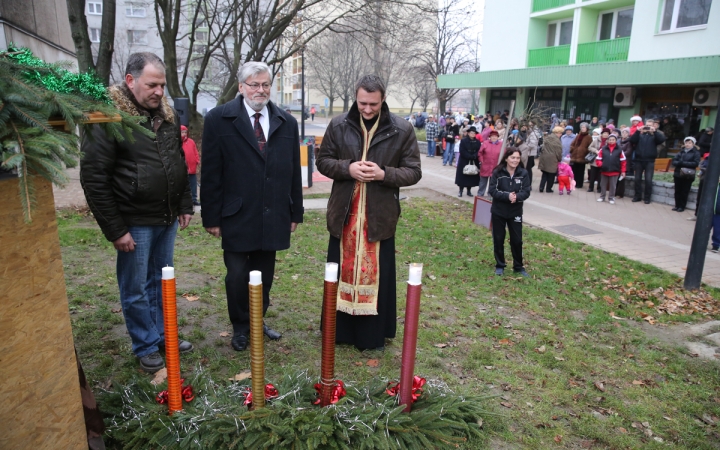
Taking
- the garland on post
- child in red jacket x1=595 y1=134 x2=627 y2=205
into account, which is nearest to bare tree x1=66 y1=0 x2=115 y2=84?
the garland on post

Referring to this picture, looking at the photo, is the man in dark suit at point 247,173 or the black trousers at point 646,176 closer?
the man in dark suit at point 247,173

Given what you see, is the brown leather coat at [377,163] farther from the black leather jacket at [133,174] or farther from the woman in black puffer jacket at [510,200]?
the woman in black puffer jacket at [510,200]

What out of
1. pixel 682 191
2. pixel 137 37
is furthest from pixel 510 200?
pixel 137 37

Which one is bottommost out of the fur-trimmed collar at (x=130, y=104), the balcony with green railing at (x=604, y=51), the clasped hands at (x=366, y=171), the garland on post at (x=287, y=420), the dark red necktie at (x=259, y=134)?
the garland on post at (x=287, y=420)

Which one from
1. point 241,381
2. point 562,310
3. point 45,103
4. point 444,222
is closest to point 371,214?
point 241,381

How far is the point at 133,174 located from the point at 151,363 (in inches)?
51.0

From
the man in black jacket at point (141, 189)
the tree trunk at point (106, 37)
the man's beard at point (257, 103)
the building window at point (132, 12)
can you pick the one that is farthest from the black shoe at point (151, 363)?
the building window at point (132, 12)

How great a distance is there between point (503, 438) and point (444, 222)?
6748 millimetres

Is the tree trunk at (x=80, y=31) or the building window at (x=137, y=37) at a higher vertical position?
the building window at (x=137, y=37)

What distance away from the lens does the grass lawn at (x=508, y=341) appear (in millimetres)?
3523

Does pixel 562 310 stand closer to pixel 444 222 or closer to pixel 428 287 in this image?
pixel 428 287

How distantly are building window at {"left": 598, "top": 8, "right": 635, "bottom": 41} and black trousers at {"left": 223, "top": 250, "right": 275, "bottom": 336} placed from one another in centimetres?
2246

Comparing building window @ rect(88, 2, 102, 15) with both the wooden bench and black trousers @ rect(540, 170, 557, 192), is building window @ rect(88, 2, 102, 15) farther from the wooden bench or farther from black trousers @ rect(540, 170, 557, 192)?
the wooden bench

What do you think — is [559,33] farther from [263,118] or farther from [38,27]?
[263,118]
